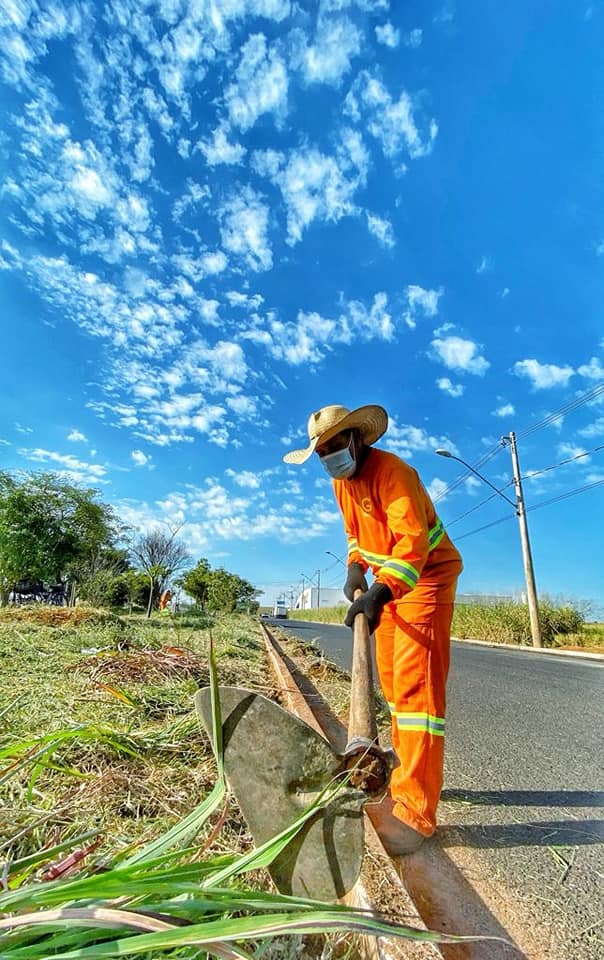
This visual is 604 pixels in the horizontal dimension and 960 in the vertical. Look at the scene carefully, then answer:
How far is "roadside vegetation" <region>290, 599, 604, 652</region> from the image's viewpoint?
15258 millimetres

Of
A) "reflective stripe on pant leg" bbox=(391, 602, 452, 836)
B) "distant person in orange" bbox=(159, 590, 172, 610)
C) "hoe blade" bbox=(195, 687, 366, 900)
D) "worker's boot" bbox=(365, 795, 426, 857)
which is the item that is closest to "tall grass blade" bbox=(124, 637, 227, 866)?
"hoe blade" bbox=(195, 687, 366, 900)

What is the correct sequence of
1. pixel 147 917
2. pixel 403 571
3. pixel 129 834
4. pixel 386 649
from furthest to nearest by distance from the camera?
1. pixel 386 649
2. pixel 403 571
3. pixel 129 834
4. pixel 147 917

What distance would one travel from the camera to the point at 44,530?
18.9 metres

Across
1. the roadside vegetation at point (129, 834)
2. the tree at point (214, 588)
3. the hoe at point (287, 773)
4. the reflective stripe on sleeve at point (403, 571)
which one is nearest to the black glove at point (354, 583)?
the reflective stripe on sleeve at point (403, 571)

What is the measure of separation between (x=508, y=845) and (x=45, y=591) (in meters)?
27.7

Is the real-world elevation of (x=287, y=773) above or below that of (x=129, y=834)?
above

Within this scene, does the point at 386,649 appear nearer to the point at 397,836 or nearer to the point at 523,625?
the point at 397,836

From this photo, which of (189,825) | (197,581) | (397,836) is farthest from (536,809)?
(197,581)

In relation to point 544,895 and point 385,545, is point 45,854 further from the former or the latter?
point 385,545

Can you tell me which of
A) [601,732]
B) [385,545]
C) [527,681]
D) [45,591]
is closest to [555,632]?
[527,681]

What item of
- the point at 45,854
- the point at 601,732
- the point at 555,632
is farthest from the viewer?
the point at 555,632

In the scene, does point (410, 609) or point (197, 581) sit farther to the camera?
point (197, 581)

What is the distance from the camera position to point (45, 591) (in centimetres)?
2491

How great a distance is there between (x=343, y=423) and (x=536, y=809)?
6.24ft
